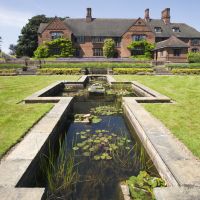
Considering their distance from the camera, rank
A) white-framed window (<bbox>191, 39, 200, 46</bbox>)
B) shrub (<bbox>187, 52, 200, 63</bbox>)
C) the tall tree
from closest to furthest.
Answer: shrub (<bbox>187, 52, 200, 63</bbox>)
white-framed window (<bbox>191, 39, 200, 46</bbox>)
the tall tree

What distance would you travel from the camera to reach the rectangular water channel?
451cm

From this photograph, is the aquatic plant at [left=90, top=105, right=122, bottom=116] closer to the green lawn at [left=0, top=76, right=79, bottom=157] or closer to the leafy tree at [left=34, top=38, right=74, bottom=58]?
the green lawn at [left=0, top=76, right=79, bottom=157]

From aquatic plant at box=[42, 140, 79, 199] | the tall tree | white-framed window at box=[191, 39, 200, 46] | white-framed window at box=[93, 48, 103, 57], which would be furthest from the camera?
the tall tree

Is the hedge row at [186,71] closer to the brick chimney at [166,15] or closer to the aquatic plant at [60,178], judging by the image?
the aquatic plant at [60,178]

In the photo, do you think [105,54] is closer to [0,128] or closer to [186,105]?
[186,105]

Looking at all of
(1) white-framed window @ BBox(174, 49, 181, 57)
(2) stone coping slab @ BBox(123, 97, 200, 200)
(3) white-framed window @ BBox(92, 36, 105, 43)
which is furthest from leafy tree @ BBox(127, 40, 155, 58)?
(2) stone coping slab @ BBox(123, 97, 200, 200)

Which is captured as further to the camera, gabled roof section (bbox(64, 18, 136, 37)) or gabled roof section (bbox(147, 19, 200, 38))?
gabled roof section (bbox(147, 19, 200, 38))

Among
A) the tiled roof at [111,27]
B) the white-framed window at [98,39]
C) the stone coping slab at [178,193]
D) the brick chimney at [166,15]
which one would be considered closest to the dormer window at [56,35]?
the tiled roof at [111,27]

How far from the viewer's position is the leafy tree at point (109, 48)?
48938 mm

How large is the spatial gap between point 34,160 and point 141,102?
291 inches

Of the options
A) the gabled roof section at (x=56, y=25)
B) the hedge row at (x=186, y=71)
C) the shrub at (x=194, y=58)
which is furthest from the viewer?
the gabled roof section at (x=56, y=25)

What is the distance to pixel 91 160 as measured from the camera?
5770mm

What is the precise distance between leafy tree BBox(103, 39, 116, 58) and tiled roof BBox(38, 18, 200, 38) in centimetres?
308

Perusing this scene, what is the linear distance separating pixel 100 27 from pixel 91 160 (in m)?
50.7
